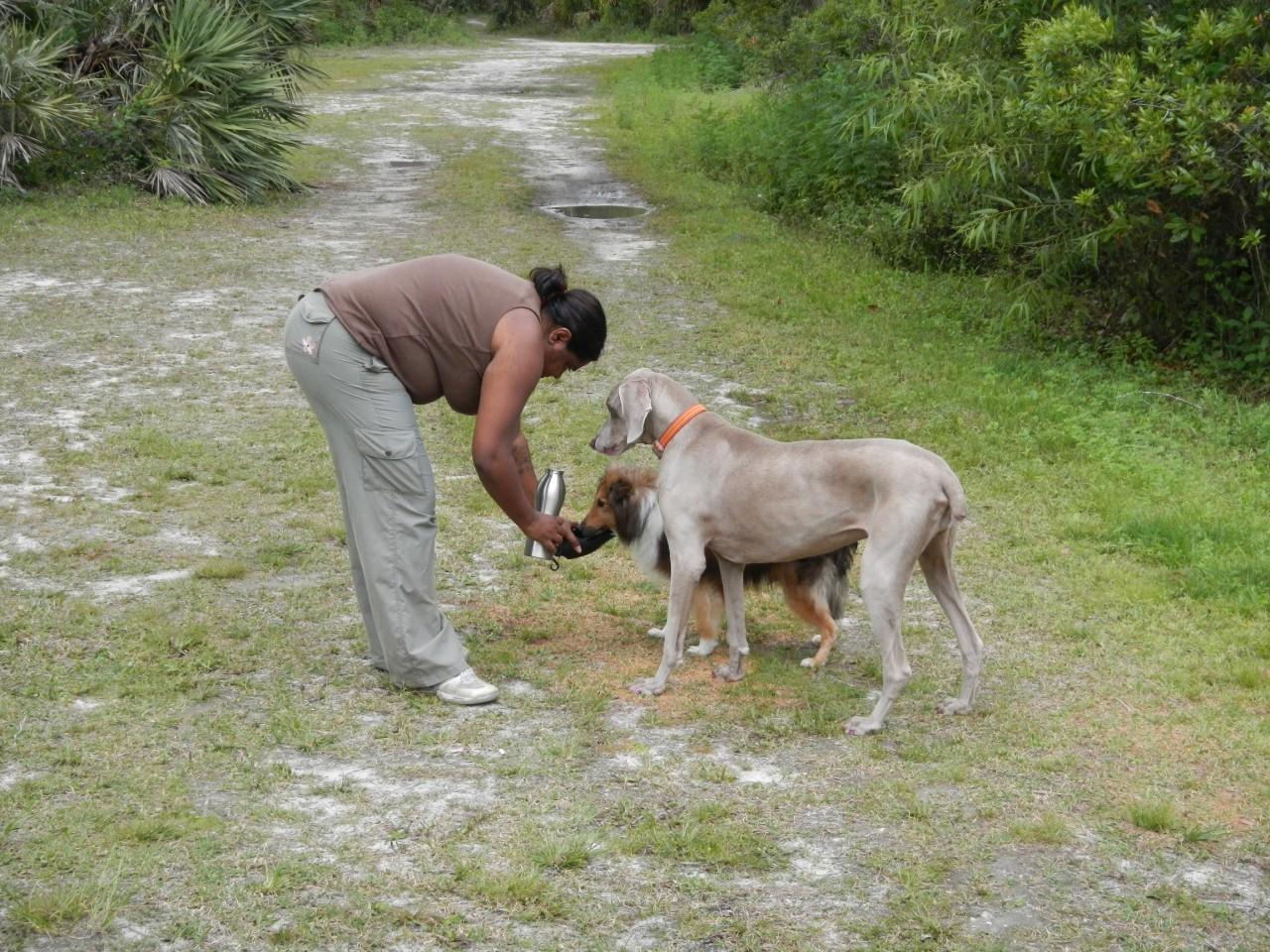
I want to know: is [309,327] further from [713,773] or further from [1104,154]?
[1104,154]

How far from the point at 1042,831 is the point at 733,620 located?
165 centimetres

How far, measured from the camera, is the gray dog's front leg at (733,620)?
5.79 metres

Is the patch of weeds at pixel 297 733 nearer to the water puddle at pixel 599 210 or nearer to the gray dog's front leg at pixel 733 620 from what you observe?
the gray dog's front leg at pixel 733 620

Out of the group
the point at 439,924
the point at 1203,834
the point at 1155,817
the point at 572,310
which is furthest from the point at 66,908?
the point at 1203,834

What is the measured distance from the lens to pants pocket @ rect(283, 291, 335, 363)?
524 cm

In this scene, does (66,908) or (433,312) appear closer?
(66,908)

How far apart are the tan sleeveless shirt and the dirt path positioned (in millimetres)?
1264

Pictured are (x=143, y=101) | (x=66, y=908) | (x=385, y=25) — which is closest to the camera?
(x=66, y=908)

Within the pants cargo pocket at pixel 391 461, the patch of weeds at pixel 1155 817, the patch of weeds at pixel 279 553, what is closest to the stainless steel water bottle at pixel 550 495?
the pants cargo pocket at pixel 391 461

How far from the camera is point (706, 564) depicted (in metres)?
5.91

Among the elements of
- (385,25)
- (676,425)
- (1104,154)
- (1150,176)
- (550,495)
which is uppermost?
(385,25)

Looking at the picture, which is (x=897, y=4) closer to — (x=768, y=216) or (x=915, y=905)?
(x=768, y=216)

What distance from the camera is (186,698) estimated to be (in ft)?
17.7

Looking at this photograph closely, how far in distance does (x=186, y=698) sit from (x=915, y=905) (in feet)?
9.23
